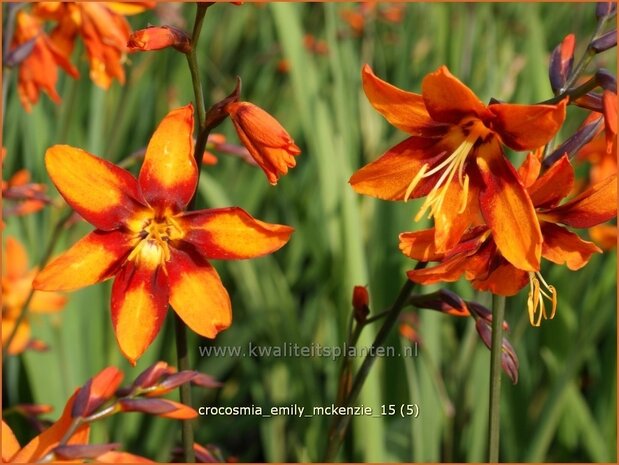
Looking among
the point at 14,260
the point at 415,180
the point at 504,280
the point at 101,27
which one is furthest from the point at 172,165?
the point at 14,260

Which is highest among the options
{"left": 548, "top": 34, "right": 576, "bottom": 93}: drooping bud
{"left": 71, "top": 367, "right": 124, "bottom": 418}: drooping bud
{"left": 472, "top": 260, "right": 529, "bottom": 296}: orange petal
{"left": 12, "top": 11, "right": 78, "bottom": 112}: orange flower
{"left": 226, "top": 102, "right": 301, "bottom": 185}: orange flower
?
{"left": 12, "top": 11, "right": 78, "bottom": 112}: orange flower

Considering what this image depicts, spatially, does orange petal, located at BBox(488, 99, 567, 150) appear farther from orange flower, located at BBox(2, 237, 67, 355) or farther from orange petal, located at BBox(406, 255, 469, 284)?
orange flower, located at BBox(2, 237, 67, 355)

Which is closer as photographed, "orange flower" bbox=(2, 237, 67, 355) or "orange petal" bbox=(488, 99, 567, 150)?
"orange petal" bbox=(488, 99, 567, 150)

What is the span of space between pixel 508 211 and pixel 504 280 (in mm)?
69

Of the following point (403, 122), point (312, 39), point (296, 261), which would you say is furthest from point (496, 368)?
point (312, 39)

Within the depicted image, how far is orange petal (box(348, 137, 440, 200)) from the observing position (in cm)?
89

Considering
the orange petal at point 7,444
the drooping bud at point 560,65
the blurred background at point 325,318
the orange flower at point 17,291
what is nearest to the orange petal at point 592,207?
the drooping bud at point 560,65

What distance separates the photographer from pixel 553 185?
873 millimetres

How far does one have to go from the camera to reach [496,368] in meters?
0.89

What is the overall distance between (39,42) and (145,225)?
808mm

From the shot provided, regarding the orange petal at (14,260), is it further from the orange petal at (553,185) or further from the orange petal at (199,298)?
the orange petal at (553,185)

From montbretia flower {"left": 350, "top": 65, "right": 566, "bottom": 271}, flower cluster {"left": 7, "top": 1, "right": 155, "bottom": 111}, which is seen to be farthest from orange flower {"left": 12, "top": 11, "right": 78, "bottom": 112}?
montbretia flower {"left": 350, "top": 65, "right": 566, "bottom": 271}

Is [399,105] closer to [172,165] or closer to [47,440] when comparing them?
[172,165]

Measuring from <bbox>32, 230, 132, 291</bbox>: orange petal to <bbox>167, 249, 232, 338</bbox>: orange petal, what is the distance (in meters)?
0.05
